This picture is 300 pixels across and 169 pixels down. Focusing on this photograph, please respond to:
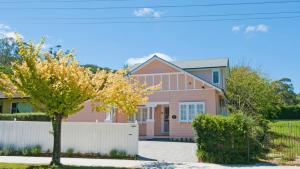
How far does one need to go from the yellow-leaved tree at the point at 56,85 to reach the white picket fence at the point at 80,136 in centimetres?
253

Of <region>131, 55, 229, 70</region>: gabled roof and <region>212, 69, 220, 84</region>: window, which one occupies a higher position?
<region>131, 55, 229, 70</region>: gabled roof

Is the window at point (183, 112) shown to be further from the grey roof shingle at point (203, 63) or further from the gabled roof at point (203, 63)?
the grey roof shingle at point (203, 63)

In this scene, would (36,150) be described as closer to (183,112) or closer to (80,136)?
(80,136)

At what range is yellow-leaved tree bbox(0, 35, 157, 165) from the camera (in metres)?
12.7

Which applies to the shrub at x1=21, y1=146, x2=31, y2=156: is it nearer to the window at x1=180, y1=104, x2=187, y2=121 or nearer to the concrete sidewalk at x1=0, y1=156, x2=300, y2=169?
the concrete sidewalk at x1=0, y1=156, x2=300, y2=169

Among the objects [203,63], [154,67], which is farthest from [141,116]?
[203,63]

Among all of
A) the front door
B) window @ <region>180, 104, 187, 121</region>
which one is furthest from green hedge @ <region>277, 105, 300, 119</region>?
window @ <region>180, 104, 187, 121</region>

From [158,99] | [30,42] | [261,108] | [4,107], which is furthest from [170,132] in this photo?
[4,107]

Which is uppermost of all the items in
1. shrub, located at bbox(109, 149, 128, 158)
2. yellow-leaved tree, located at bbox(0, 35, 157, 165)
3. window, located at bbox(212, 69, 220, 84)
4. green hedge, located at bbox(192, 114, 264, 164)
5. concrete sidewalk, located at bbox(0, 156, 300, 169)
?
window, located at bbox(212, 69, 220, 84)

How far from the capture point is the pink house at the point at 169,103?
25109 millimetres

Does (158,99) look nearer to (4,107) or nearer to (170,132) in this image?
(170,132)

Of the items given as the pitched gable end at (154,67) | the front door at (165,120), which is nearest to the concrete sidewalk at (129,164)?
the front door at (165,120)

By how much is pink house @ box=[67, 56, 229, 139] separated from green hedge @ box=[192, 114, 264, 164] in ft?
31.9

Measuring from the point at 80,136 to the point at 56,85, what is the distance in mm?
5120
